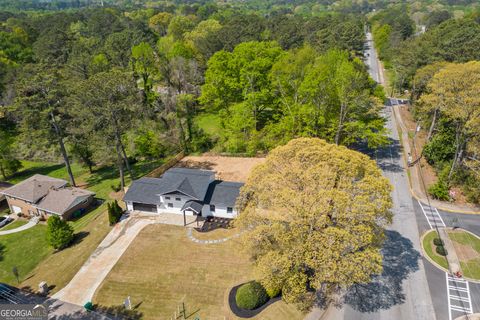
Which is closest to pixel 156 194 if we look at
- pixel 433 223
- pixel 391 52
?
pixel 433 223

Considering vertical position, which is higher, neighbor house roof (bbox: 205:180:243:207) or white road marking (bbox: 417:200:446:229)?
neighbor house roof (bbox: 205:180:243:207)

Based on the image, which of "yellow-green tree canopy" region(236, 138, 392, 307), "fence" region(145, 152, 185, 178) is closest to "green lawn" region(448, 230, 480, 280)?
"yellow-green tree canopy" region(236, 138, 392, 307)

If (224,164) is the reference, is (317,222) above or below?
above

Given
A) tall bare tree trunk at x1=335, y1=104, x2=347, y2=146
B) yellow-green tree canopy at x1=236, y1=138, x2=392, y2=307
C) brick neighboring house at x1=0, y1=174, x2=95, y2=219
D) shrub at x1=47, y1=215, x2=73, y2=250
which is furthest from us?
tall bare tree trunk at x1=335, y1=104, x2=347, y2=146

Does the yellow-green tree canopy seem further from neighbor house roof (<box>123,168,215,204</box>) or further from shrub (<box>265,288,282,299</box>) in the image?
neighbor house roof (<box>123,168,215,204</box>)

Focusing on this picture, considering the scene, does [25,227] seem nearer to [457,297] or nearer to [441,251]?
[457,297]

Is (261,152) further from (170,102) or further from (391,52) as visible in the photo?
(391,52)

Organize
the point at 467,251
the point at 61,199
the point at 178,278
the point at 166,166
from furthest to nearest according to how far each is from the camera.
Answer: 1. the point at 166,166
2. the point at 61,199
3. the point at 467,251
4. the point at 178,278

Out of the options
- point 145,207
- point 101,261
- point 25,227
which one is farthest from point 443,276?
point 25,227
